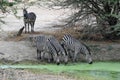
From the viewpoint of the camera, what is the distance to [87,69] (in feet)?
53.2

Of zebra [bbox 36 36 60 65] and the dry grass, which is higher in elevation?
zebra [bbox 36 36 60 65]

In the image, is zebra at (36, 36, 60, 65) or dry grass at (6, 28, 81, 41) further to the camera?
dry grass at (6, 28, 81, 41)

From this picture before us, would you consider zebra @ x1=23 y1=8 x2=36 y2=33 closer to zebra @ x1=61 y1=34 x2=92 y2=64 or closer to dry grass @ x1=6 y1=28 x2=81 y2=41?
dry grass @ x1=6 y1=28 x2=81 y2=41

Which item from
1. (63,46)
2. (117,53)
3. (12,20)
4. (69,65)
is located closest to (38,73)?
(69,65)

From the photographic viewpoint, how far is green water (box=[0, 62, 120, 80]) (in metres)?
14.7

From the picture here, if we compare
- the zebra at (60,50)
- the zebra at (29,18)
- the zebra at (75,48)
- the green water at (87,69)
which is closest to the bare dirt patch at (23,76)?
the green water at (87,69)

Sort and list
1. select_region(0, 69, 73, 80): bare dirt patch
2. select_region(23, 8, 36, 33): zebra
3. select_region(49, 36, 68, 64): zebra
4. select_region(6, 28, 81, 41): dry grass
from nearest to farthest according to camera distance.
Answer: select_region(0, 69, 73, 80): bare dirt patch, select_region(49, 36, 68, 64): zebra, select_region(6, 28, 81, 41): dry grass, select_region(23, 8, 36, 33): zebra

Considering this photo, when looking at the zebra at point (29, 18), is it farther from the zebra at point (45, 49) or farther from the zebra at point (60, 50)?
the zebra at point (60, 50)

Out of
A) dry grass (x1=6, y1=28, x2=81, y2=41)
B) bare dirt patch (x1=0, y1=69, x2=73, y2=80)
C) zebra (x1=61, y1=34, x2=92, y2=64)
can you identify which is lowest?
dry grass (x1=6, y1=28, x2=81, y2=41)

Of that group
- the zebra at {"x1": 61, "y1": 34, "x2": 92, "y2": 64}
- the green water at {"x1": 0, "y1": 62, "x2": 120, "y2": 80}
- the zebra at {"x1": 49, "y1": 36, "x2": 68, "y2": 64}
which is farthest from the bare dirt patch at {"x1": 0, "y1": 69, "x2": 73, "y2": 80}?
the zebra at {"x1": 61, "y1": 34, "x2": 92, "y2": 64}

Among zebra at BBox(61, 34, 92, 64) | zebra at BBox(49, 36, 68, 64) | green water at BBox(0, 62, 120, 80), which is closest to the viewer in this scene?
green water at BBox(0, 62, 120, 80)

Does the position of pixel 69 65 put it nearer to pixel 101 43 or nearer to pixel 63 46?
pixel 63 46

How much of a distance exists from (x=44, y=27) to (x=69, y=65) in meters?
7.15

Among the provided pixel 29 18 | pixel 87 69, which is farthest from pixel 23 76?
pixel 29 18
